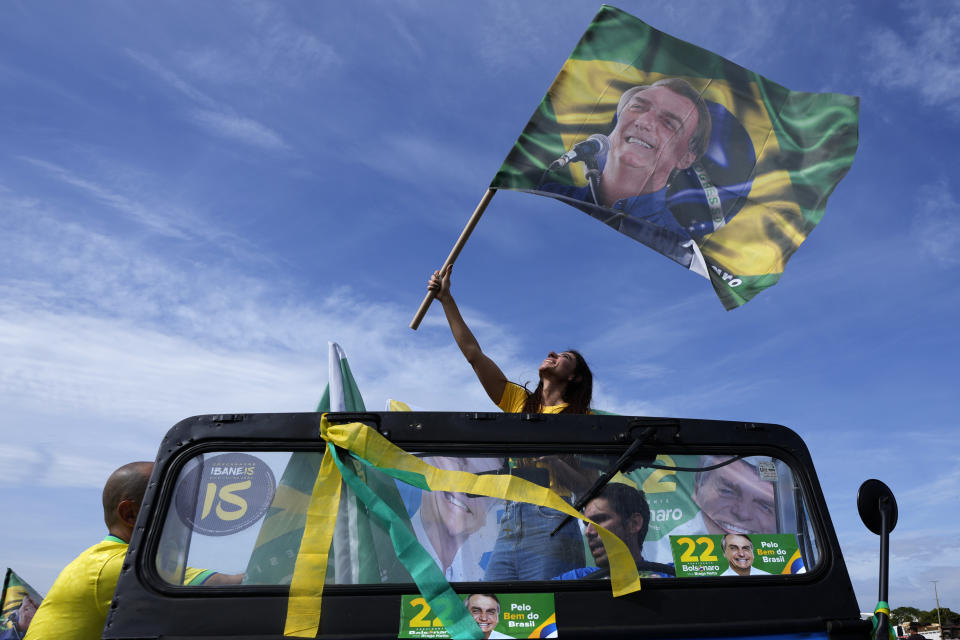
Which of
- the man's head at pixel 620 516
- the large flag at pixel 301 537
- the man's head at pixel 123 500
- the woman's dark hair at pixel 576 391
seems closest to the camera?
the large flag at pixel 301 537

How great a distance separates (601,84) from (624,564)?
3.81 meters

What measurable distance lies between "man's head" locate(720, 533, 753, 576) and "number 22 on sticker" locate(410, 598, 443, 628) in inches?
41.2

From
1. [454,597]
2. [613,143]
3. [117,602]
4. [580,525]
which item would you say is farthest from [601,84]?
[117,602]

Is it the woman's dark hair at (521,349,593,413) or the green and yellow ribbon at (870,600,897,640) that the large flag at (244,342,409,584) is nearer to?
the green and yellow ribbon at (870,600,897,640)

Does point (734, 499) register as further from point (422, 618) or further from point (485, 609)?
point (422, 618)

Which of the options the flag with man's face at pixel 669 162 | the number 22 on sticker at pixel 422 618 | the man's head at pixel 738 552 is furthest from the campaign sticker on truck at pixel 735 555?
the flag with man's face at pixel 669 162

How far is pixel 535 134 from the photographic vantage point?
524 centimetres

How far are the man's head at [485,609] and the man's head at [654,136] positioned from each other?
352cm

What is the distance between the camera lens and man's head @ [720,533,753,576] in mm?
2555

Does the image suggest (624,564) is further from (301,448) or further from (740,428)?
(301,448)

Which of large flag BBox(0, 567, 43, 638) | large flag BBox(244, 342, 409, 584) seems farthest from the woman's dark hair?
large flag BBox(0, 567, 43, 638)

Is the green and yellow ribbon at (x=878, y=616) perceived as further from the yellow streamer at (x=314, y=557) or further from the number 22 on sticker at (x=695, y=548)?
the yellow streamer at (x=314, y=557)

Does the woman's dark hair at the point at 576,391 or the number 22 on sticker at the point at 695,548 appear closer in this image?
the number 22 on sticker at the point at 695,548

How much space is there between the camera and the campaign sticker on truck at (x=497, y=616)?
2270 mm
